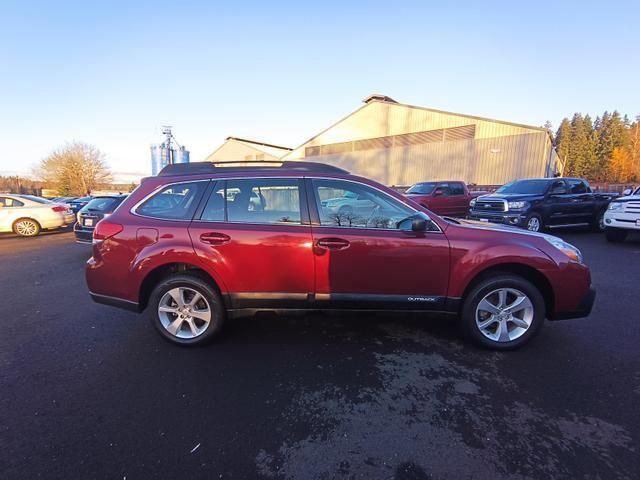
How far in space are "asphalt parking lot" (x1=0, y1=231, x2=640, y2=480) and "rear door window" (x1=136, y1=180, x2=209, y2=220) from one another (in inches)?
55.0

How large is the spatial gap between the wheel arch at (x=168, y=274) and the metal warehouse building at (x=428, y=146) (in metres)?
24.1

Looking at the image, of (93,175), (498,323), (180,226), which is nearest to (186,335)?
(180,226)

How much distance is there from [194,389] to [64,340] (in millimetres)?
2023

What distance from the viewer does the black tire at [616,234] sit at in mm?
9203

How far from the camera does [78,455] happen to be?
2010 millimetres

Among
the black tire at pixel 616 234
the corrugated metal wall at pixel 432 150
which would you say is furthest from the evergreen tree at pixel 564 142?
the black tire at pixel 616 234

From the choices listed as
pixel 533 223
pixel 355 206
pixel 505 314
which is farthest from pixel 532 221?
pixel 355 206

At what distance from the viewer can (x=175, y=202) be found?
132 inches

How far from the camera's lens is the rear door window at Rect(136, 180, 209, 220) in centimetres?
331

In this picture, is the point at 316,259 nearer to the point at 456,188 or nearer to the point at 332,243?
the point at 332,243

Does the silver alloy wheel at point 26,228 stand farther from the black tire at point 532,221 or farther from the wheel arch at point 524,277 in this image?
the black tire at point 532,221

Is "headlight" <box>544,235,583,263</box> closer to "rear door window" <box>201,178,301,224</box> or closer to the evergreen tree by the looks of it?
"rear door window" <box>201,178,301,224</box>

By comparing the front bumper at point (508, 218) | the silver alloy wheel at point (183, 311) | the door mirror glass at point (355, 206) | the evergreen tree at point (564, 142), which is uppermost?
the evergreen tree at point (564, 142)

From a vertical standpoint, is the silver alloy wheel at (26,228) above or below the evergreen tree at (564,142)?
below
